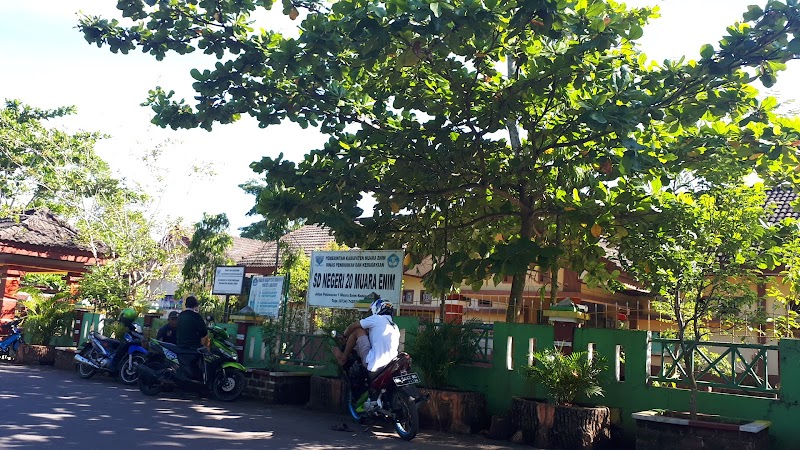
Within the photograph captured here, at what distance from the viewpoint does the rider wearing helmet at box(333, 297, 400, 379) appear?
8.10m

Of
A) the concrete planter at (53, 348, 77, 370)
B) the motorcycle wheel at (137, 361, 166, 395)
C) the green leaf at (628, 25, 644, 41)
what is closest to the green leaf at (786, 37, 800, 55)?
the green leaf at (628, 25, 644, 41)

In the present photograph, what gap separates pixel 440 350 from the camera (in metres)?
9.09

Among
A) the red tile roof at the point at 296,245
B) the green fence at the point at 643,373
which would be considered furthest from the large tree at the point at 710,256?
the red tile roof at the point at 296,245

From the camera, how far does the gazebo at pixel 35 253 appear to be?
2020 centimetres

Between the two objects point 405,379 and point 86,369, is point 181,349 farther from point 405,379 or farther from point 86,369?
Answer: point 405,379

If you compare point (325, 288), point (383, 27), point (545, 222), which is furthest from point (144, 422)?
point (545, 222)

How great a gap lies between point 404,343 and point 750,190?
483 cm

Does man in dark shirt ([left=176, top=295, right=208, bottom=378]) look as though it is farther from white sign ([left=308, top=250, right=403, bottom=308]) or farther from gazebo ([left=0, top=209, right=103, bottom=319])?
gazebo ([left=0, top=209, right=103, bottom=319])

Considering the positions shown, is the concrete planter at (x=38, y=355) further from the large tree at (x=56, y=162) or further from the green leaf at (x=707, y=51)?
the green leaf at (x=707, y=51)

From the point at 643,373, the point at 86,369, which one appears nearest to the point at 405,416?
the point at 643,373

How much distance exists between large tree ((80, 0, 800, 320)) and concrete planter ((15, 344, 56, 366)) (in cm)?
877

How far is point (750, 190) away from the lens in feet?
25.9

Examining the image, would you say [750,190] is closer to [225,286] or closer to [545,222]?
[545,222]

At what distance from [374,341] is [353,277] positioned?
3.18 meters
